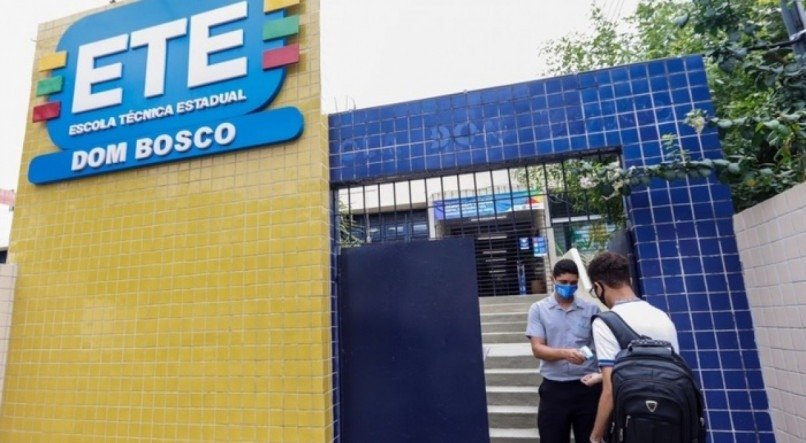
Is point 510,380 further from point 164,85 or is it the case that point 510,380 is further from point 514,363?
point 164,85

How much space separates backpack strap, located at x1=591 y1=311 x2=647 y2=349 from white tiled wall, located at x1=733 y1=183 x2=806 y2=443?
2.99 feet

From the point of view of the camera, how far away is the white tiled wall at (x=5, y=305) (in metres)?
3.35

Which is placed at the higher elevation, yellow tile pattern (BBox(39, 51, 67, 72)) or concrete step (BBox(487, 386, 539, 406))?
yellow tile pattern (BBox(39, 51, 67, 72))

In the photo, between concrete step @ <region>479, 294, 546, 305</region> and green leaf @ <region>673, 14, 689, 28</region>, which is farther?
concrete step @ <region>479, 294, 546, 305</region>

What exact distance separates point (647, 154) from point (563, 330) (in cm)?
125

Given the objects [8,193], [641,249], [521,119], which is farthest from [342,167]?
[8,193]

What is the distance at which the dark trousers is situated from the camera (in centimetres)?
242

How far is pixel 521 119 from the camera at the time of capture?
297 cm

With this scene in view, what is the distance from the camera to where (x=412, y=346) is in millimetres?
2887

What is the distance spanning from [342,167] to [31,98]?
309 centimetres

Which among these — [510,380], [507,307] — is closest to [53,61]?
[510,380]

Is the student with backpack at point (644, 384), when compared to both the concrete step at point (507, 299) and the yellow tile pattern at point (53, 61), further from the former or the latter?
the concrete step at point (507, 299)

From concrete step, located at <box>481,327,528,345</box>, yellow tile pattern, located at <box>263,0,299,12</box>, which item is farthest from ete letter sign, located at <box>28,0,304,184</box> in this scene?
concrete step, located at <box>481,327,528,345</box>

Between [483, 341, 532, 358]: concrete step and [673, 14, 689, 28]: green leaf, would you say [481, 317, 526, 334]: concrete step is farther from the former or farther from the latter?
[673, 14, 689, 28]: green leaf
